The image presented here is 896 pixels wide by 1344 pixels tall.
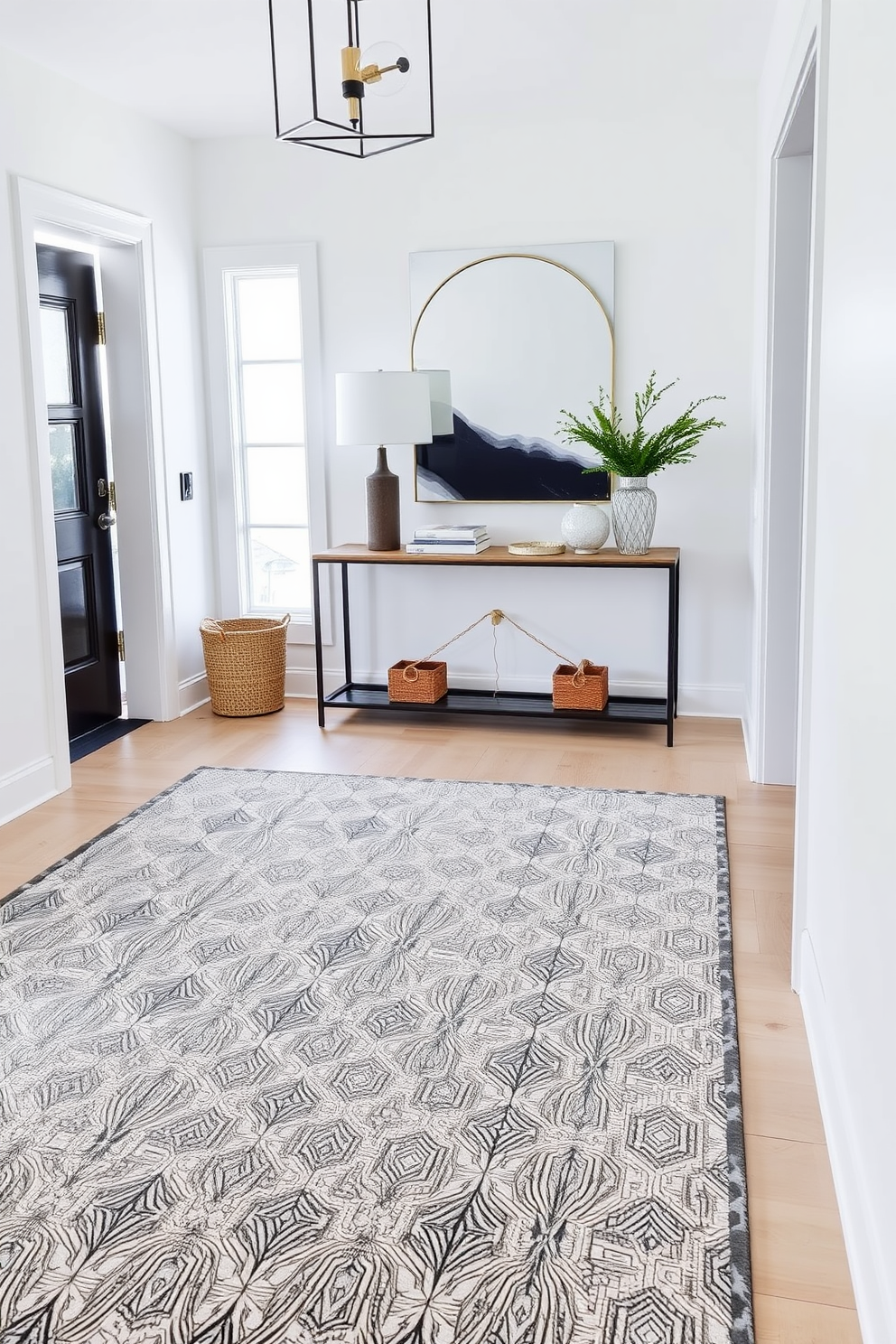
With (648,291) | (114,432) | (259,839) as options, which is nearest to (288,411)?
(114,432)

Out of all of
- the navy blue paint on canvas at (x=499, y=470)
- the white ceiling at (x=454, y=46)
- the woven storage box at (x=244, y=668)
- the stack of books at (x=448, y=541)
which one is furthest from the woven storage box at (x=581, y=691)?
the white ceiling at (x=454, y=46)

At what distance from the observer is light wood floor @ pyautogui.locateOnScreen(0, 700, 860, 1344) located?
1810 mm

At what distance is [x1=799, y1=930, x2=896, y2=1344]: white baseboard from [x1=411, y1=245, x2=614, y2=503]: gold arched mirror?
301 cm

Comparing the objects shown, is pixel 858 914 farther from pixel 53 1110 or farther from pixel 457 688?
pixel 457 688

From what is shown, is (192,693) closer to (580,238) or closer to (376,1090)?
(580,238)

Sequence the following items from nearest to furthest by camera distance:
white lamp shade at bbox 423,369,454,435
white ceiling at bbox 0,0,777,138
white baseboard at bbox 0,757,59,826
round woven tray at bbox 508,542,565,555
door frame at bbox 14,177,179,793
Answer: white ceiling at bbox 0,0,777,138 < white baseboard at bbox 0,757,59,826 < door frame at bbox 14,177,179,793 < round woven tray at bbox 508,542,565,555 < white lamp shade at bbox 423,369,454,435

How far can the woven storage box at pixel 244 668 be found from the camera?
5.12m

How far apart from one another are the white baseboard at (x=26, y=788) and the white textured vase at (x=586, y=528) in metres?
2.21

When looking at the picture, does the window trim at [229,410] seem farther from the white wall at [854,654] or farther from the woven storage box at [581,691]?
the white wall at [854,654]

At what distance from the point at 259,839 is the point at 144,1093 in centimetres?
141

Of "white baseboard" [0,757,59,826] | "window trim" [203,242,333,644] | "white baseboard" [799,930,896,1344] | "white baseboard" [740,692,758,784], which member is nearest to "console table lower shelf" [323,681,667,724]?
"white baseboard" [740,692,758,784]

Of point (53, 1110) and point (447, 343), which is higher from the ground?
point (447, 343)

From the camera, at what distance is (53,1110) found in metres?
2.22

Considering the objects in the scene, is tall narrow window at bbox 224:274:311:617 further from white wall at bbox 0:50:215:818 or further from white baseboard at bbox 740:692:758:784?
white baseboard at bbox 740:692:758:784
